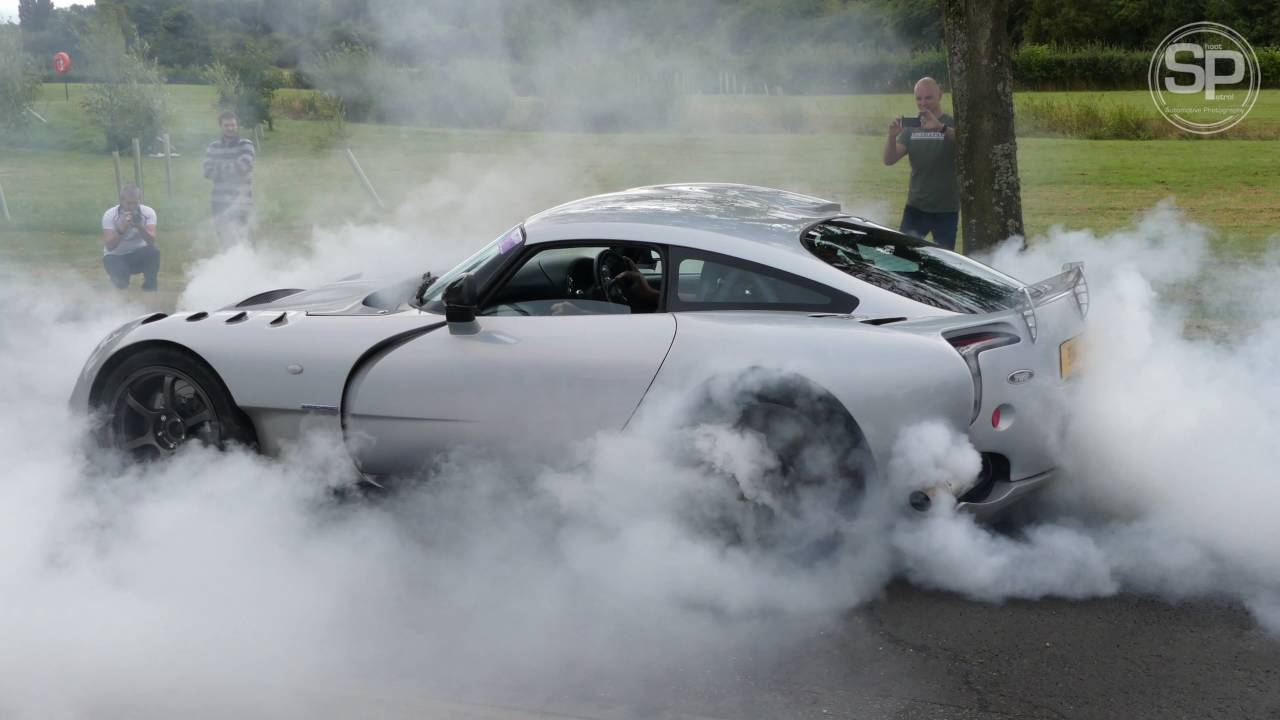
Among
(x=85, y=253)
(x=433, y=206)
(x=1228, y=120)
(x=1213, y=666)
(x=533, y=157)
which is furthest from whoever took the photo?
(x=1228, y=120)

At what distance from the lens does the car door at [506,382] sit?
426 cm

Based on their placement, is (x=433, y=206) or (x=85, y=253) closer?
(x=85, y=253)

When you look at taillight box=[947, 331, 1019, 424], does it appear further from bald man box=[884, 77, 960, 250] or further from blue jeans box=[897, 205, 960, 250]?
blue jeans box=[897, 205, 960, 250]

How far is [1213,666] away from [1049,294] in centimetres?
145

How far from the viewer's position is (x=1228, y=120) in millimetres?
19812

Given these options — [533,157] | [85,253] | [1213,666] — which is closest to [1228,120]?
[533,157]

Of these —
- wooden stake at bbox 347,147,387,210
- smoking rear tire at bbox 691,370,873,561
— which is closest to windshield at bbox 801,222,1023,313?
smoking rear tire at bbox 691,370,873,561

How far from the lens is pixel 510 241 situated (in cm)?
466

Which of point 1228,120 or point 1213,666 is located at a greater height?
point 1228,120

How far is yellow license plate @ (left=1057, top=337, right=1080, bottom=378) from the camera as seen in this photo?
413 cm

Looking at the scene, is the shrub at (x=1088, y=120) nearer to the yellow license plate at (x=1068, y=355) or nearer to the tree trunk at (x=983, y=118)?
the tree trunk at (x=983, y=118)

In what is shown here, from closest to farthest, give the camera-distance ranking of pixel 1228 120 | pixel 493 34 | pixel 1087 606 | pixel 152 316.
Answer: pixel 1087 606 → pixel 152 316 → pixel 493 34 → pixel 1228 120

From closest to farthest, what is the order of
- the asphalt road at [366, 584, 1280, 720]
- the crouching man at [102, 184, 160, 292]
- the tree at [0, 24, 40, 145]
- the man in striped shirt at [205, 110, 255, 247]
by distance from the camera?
the asphalt road at [366, 584, 1280, 720], the crouching man at [102, 184, 160, 292], the man in striped shirt at [205, 110, 255, 247], the tree at [0, 24, 40, 145]

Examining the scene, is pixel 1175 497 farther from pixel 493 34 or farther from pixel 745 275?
pixel 493 34
